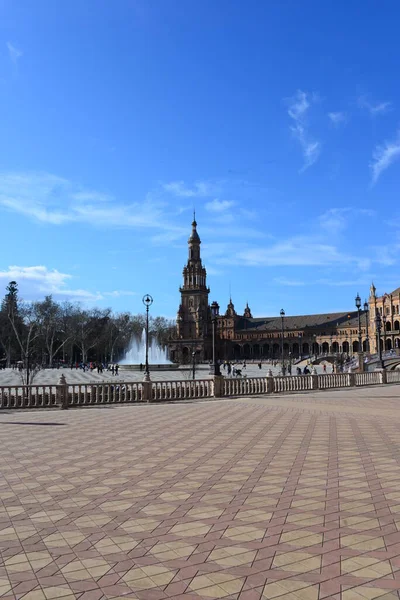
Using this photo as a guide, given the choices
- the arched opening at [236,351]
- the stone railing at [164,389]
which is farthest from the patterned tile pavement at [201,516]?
the arched opening at [236,351]

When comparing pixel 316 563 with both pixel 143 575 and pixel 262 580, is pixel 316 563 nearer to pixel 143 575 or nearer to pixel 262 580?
pixel 262 580

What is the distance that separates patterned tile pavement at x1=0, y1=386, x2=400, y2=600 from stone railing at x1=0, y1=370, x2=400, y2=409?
864cm

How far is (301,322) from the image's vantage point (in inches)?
5950

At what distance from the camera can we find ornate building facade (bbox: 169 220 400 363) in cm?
13988

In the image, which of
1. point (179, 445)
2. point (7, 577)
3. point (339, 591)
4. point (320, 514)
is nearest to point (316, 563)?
point (339, 591)

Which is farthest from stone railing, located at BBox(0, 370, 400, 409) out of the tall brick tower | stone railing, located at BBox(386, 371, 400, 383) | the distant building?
the tall brick tower

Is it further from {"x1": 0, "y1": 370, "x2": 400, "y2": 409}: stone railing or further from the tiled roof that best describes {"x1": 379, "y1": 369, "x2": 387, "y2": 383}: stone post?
A: the tiled roof

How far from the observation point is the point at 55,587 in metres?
4.31

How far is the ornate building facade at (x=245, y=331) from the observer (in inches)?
5507

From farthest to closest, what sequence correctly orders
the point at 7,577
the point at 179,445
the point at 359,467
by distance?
the point at 179,445 < the point at 359,467 < the point at 7,577

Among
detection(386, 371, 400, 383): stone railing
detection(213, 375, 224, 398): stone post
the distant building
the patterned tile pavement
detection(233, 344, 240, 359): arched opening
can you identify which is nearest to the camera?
the patterned tile pavement

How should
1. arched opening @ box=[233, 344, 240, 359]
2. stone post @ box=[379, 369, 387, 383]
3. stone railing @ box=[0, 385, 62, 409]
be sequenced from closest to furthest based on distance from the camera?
stone railing @ box=[0, 385, 62, 409] → stone post @ box=[379, 369, 387, 383] → arched opening @ box=[233, 344, 240, 359]

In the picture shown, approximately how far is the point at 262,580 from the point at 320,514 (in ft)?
6.88

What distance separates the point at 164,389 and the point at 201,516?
19.0 meters
